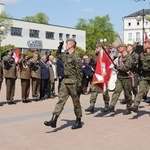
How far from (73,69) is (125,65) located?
2.18 meters

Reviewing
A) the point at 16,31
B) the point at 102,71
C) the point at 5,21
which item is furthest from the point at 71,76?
the point at 16,31

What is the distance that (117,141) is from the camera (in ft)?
23.9

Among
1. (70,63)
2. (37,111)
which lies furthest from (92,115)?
(70,63)

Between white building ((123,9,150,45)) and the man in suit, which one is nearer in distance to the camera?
the man in suit

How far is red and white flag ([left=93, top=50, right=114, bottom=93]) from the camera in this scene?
10.1 m

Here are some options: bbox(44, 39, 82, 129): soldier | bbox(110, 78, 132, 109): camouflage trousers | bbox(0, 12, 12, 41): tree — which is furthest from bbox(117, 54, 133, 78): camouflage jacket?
bbox(0, 12, 12, 41): tree

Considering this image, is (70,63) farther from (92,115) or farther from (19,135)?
(92,115)

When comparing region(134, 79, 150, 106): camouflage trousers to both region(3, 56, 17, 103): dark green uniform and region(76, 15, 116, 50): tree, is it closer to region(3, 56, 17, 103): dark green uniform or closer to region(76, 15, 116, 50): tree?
region(3, 56, 17, 103): dark green uniform

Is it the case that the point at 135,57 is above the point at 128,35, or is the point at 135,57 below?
below

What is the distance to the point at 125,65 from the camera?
33.5ft

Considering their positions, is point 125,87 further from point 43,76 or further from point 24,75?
point 43,76

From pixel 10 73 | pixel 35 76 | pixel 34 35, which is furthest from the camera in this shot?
pixel 34 35

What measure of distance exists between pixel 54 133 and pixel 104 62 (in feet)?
9.28

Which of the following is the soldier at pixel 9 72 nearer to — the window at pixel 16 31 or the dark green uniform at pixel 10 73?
the dark green uniform at pixel 10 73
